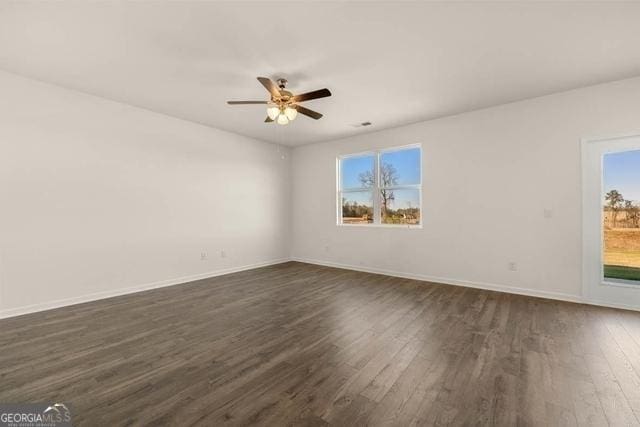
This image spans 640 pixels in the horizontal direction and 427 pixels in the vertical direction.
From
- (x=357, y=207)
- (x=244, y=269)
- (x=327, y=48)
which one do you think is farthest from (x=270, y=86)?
(x=244, y=269)

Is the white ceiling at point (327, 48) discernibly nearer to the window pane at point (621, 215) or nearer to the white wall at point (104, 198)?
the white wall at point (104, 198)

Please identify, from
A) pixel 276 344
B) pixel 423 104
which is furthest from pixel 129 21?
pixel 423 104

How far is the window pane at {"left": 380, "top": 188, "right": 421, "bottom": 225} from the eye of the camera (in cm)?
498

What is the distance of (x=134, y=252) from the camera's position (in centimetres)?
404

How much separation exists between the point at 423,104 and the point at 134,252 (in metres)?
5.06

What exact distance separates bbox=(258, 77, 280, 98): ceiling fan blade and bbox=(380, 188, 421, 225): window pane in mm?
3205

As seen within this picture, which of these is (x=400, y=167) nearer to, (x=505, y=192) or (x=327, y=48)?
(x=505, y=192)

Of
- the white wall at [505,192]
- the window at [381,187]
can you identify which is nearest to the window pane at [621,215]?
the white wall at [505,192]

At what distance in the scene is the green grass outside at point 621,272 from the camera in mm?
3246

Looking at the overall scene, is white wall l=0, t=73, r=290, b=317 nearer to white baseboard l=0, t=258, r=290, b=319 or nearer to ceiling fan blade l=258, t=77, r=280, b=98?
white baseboard l=0, t=258, r=290, b=319

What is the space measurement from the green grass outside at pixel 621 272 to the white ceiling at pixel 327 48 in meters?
2.40

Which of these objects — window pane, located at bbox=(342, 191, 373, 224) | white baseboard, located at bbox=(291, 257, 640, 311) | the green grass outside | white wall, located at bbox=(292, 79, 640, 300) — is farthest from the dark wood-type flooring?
window pane, located at bbox=(342, 191, 373, 224)

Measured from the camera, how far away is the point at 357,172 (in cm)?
584

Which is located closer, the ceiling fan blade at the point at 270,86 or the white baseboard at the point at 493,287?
the ceiling fan blade at the point at 270,86
